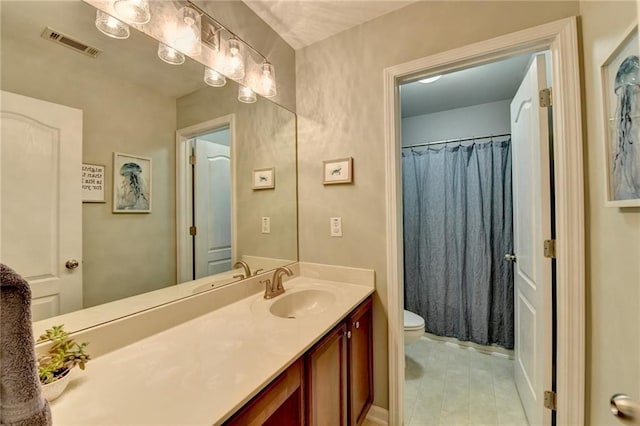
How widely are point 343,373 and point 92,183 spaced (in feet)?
4.21

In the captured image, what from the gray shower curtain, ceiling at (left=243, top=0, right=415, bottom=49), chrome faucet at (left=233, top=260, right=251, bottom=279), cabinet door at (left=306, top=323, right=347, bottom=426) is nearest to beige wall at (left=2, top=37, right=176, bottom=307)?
chrome faucet at (left=233, top=260, right=251, bottom=279)

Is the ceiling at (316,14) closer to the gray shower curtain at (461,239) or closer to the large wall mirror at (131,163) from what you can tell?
the large wall mirror at (131,163)

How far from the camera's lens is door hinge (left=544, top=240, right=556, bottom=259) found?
123 centimetres

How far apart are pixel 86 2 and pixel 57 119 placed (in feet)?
1.40

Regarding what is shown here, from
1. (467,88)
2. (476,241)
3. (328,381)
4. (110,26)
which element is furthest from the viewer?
(476,241)

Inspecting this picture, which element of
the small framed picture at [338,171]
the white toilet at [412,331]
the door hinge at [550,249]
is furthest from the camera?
the white toilet at [412,331]

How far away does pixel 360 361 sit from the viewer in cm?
139

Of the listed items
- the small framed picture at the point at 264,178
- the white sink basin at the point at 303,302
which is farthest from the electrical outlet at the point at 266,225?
the white sink basin at the point at 303,302

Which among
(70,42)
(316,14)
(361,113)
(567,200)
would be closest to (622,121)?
(567,200)

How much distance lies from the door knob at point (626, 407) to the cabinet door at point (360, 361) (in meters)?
0.86

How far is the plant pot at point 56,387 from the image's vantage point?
62 cm

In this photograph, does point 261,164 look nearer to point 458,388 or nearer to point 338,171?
point 338,171

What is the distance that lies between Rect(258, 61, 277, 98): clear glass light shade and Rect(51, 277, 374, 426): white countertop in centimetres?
128

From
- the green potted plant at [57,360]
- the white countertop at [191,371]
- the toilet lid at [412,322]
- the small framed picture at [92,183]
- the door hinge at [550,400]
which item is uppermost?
the small framed picture at [92,183]
